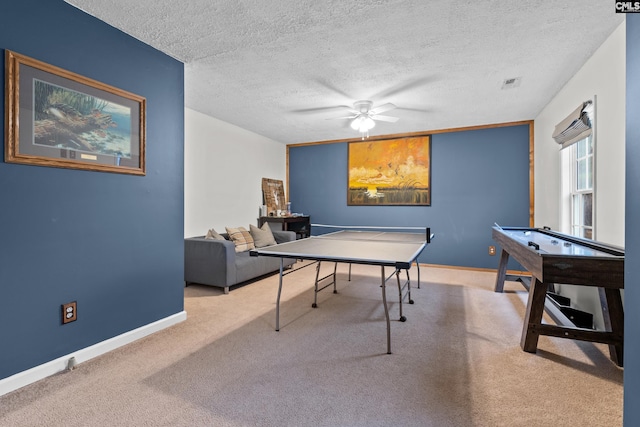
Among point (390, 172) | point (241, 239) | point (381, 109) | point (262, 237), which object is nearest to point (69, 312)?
point (241, 239)

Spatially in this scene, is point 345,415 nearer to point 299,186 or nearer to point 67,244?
point 67,244

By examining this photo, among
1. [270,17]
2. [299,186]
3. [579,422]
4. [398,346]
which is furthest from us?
[299,186]

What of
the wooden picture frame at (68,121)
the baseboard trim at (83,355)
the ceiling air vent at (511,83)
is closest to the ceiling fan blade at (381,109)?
the ceiling air vent at (511,83)

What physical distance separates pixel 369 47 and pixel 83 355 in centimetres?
314

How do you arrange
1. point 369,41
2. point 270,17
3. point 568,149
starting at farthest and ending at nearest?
1. point 568,149
2. point 369,41
3. point 270,17

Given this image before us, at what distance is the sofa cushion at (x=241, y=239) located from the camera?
4.17 meters

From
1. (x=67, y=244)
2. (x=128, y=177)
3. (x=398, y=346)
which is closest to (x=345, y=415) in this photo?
(x=398, y=346)

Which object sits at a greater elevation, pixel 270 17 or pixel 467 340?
pixel 270 17

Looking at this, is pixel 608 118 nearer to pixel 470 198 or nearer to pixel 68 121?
pixel 470 198

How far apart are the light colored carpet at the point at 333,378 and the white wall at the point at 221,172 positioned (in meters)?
1.92

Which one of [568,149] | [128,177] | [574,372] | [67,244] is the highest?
[568,149]

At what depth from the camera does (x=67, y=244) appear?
1955 mm

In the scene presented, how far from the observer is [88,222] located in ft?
6.77

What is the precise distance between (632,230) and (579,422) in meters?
1.09
